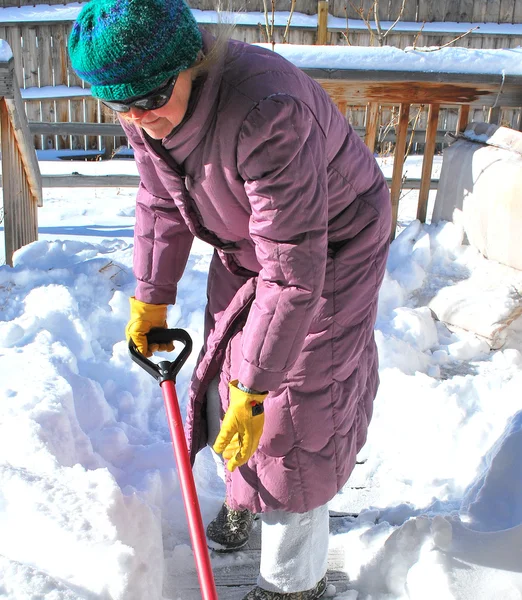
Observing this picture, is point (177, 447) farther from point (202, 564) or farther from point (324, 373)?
point (324, 373)

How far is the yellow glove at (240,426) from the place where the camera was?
1.59m

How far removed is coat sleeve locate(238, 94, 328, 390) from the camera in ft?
4.45

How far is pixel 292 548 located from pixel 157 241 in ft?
3.01

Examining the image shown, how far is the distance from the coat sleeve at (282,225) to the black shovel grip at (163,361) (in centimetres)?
37

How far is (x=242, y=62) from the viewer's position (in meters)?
1.43

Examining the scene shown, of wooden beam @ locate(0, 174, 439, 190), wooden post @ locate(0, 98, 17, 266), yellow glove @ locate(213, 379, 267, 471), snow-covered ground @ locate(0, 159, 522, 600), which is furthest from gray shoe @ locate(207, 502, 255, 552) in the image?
wooden beam @ locate(0, 174, 439, 190)

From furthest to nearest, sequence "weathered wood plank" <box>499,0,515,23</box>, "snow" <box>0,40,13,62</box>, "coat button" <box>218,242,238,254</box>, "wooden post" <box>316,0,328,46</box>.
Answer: "weathered wood plank" <box>499,0,515,23</box> → "wooden post" <box>316,0,328,46</box> → "snow" <box>0,40,13,62</box> → "coat button" <box>218,242,238,254</box>

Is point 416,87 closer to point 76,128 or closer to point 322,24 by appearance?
point 322,24

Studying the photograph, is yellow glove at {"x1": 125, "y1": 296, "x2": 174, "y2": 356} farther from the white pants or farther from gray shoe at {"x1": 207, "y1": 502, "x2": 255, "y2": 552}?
gray shoe at {"x1": 207, "y1": 502, "x2": 255, "y2": 552}

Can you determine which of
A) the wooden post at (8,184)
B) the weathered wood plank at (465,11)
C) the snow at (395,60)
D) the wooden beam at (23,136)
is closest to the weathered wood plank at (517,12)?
the weathered wood plank at (465,11)

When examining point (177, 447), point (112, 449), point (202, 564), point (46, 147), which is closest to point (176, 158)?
point (177, 447)

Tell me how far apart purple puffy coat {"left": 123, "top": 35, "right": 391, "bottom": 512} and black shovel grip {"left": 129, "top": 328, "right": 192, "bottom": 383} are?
0.06 m

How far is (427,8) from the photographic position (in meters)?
10.4

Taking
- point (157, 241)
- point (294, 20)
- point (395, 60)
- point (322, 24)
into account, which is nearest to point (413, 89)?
point (395, 60)
